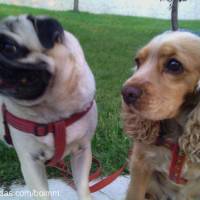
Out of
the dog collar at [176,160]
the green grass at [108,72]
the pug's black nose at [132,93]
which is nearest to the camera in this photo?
the pug's black nose at [132,93]

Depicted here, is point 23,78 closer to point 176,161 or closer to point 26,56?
point 26,56

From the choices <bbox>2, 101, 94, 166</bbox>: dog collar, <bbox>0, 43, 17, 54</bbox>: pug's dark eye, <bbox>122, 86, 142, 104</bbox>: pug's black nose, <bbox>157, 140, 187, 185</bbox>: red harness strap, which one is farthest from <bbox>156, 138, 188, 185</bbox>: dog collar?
<bbox>0, 43, 17, 54</bbox>: pug's dark eye

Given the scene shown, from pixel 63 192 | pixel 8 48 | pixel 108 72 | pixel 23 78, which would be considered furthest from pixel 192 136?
pixel 108 72

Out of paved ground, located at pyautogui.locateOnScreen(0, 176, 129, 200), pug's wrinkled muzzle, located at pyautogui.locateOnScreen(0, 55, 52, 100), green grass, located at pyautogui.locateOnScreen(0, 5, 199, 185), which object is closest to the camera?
pug's wrinkled muzzle, located at pyautogui.locateOnScreen(0, 55, 52, 100)

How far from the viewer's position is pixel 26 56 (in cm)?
310

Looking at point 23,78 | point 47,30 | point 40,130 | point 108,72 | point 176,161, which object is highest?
point 47,30

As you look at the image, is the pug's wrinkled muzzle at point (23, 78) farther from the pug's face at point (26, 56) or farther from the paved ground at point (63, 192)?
the paved ground at point (63, 192)

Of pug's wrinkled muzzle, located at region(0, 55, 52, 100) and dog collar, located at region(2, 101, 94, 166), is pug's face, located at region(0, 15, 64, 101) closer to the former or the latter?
pug's wrinkled muzzle, located at region(0, 55, 52, 100)

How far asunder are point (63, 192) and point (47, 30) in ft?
4.91

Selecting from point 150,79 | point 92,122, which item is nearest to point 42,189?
point 92,122

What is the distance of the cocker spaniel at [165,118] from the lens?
289 cm

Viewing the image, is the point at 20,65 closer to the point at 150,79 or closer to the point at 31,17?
the point at 31,17

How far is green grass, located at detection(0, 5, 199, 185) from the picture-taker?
446 cm

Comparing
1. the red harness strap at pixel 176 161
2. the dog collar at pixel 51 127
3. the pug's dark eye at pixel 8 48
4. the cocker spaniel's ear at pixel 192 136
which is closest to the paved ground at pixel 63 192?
the dog collar at pixel 51 127
